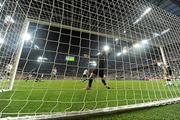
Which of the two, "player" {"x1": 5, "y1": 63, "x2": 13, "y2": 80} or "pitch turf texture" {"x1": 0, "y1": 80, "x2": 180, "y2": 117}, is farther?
"player" {"x1": 5, "y1": 63, "x2": 13, "y2": 80}

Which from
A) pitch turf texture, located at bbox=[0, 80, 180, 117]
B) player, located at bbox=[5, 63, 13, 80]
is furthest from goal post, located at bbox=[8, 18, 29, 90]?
pitch turf texture, located at bbox=[0, 80, 180, 117]

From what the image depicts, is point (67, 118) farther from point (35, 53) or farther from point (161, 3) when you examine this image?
point (161, 3)

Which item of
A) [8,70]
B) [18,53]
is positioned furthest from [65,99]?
[8,70]

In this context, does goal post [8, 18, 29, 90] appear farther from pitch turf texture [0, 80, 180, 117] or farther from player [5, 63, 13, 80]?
pitch turf texture [0, 80, 180, 117]

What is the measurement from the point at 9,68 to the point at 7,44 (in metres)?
0.79

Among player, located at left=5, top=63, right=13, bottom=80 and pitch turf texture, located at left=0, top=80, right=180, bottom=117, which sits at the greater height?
player, located at left=5, top=63, right=13, bottom=80

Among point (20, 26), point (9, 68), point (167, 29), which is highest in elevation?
point (167, 29)

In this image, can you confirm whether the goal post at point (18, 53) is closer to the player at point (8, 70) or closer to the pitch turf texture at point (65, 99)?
the player at point (8, 70)

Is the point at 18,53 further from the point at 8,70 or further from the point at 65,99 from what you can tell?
the point at 65,99

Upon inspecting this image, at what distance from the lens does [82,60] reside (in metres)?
15.0

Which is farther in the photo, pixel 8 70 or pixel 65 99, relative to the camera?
pixel 8 70

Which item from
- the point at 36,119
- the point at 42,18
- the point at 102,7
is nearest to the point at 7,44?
the point at 42,18

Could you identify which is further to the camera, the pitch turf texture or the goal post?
the goal post

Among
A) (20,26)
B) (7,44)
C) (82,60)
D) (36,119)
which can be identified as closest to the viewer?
(36,119)
